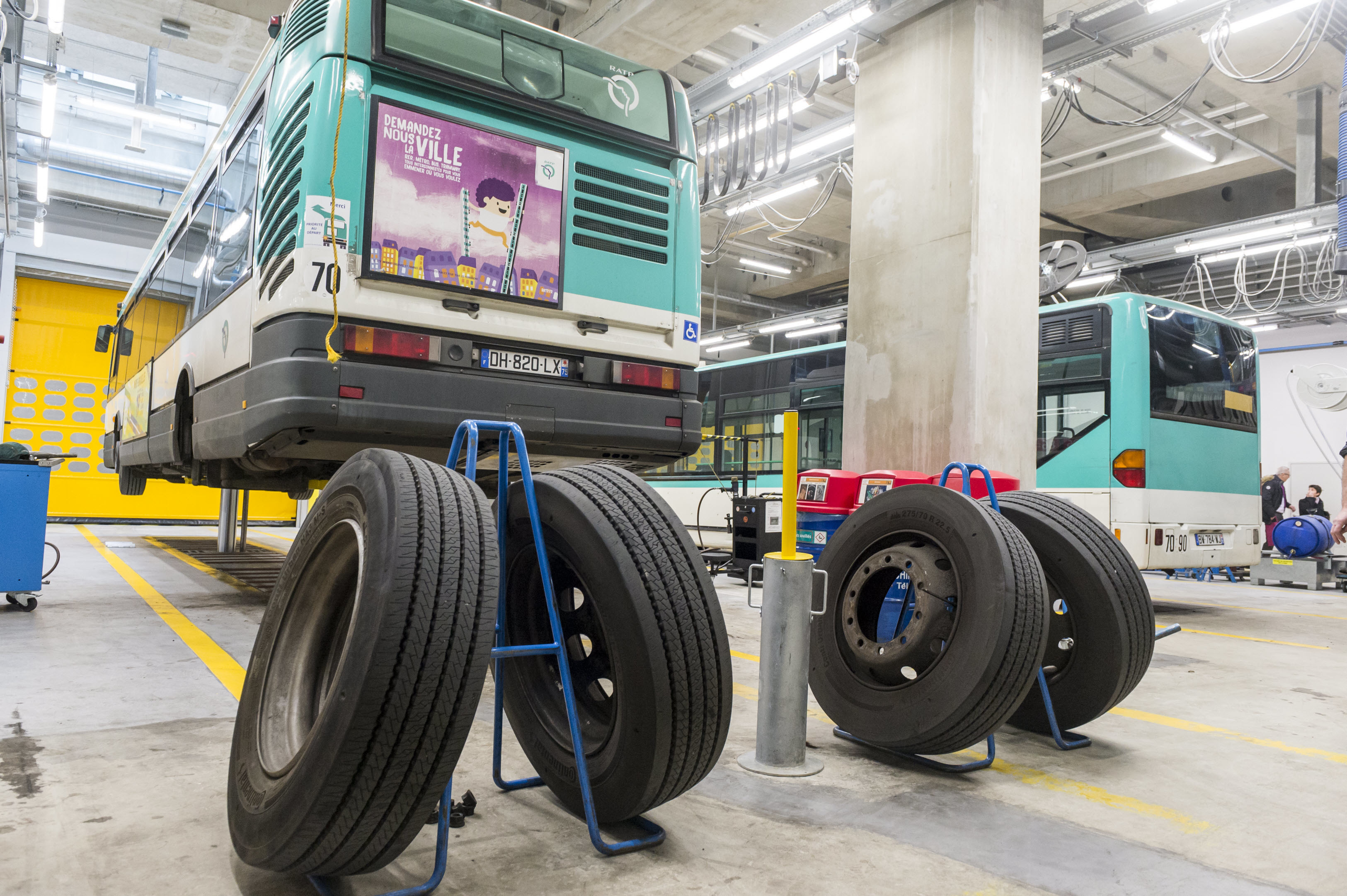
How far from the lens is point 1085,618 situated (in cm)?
325

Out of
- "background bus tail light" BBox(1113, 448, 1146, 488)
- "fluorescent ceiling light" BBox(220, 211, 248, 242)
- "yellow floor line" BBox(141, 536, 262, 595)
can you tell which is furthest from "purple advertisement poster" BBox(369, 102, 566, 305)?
"background bus tail light" BBox(1113, 448, 1146, 488)

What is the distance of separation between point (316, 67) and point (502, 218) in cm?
110

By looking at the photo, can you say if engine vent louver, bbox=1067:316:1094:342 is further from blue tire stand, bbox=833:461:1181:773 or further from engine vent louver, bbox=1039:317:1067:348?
blue tire stand, bbox=833:461:1181:773

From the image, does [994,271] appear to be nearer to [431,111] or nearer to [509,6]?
[431,111]

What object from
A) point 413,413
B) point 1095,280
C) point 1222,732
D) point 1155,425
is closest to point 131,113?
point 413,413

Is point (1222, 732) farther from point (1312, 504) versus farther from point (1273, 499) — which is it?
point (1312, 504)

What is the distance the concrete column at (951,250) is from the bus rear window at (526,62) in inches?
118

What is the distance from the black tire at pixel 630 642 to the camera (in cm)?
207

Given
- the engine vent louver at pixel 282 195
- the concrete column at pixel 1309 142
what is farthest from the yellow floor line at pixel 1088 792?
the concrete column at pixel 1309 142

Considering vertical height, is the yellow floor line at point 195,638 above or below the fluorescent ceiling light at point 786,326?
below

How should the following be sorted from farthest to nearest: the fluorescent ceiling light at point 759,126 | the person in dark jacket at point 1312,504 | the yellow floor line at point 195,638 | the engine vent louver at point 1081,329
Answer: the person in dark jacket at point 1312,504, the fluorescent ceiling light at point 759,126, the engine vent louver at point 1081,329, the yellow floor line at point 195,638

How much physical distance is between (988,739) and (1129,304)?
21.0 feet

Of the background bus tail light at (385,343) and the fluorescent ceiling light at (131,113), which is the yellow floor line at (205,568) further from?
the fluorescent ceiling light at (131,113)

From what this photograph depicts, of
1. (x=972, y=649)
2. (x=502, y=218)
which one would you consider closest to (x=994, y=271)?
(x=502, y=218)
